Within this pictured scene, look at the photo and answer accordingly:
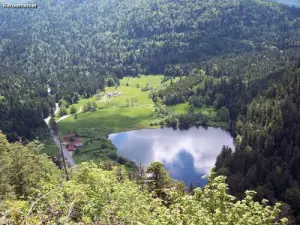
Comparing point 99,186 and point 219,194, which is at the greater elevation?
point 219,194

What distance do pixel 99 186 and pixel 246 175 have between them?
89.2 m

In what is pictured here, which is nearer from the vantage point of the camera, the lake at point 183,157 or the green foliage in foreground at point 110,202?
the green foliage in foreground at point 110,202

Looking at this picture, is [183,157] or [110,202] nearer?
[110,202]

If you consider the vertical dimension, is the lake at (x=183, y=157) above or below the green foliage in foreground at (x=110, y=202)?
below

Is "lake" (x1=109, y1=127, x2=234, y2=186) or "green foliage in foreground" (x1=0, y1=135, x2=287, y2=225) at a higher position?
"green foliage in foreground" (x1=0, y1=135, x2=287, y2=225)

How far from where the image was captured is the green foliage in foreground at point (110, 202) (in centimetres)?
3008

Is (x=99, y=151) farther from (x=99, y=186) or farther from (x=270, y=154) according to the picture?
(x=99, y=186)

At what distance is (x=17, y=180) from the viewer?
2938 inches

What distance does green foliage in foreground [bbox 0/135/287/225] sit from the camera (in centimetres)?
3008

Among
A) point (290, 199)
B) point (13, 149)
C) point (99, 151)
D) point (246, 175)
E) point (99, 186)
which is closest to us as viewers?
point (99, 186)

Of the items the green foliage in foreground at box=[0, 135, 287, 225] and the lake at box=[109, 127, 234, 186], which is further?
the lake at box=[109, 127, 234, 186]

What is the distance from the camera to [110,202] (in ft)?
168

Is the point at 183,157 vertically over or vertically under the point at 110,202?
under

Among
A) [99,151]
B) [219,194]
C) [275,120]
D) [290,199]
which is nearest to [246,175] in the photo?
[290,199]
